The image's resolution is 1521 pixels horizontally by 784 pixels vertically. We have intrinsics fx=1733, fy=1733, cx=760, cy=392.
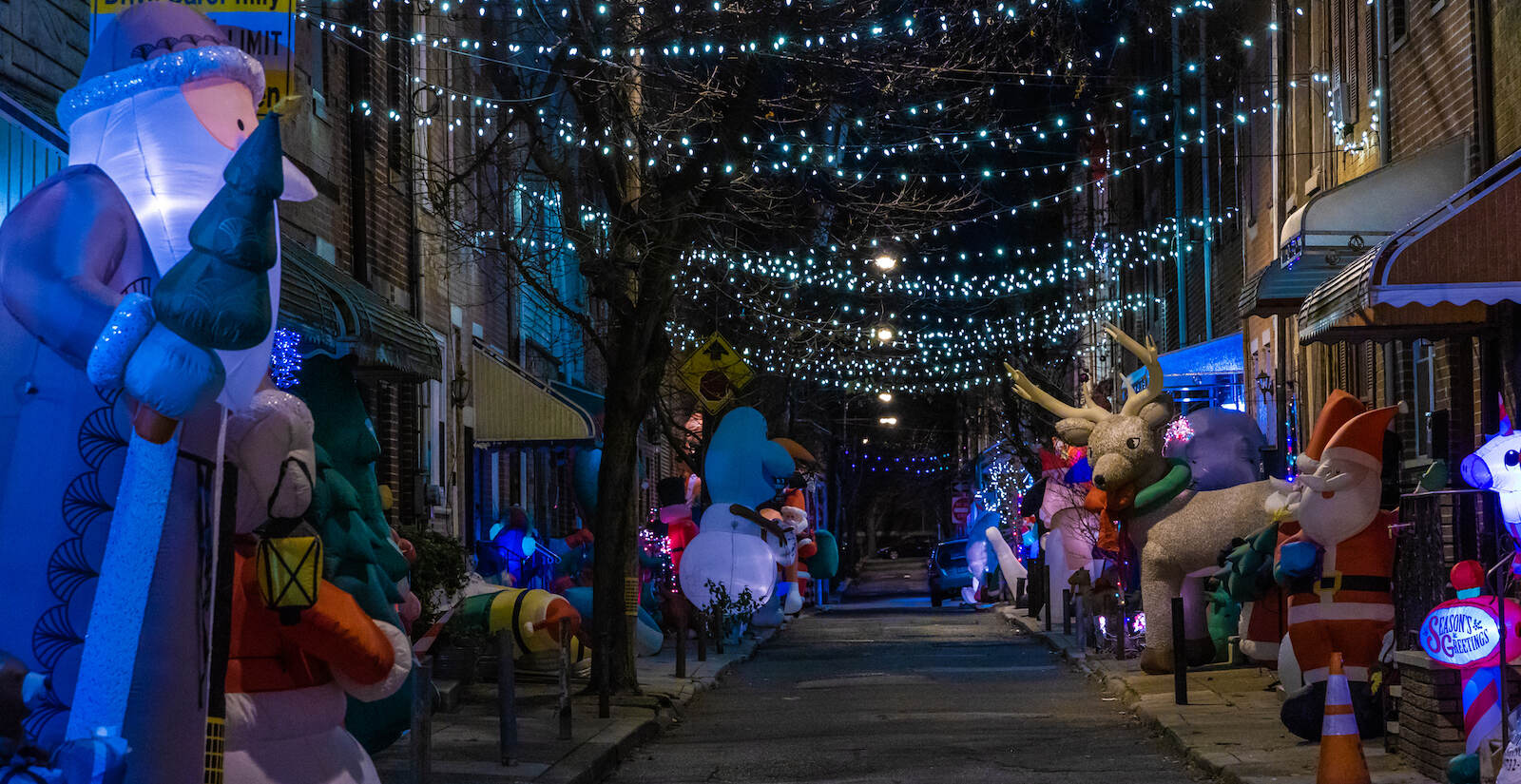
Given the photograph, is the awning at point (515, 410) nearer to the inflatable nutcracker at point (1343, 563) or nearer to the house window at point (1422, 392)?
the house window at point (1422, 392)

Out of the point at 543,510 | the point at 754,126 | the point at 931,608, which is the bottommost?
the point at 931,608

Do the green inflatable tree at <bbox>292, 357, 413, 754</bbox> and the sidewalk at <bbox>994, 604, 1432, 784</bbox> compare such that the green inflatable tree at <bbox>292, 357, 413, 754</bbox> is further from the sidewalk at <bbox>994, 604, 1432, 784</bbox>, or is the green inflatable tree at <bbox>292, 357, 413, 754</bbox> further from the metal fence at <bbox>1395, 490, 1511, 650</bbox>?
the metal fence at <bbox>1395, 490, 1511, 650</bbox>

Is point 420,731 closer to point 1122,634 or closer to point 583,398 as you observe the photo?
point 1122,634

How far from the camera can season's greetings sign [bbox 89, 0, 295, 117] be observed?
8.15 m

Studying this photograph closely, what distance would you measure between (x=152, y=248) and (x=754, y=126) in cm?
1221

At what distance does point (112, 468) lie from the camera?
14.7 feet

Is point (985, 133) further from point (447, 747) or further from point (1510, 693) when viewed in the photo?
point (1510, 693)

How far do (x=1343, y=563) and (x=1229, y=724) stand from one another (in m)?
2.33

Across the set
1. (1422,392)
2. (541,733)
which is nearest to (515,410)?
(541,733)

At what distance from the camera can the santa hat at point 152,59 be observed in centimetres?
490

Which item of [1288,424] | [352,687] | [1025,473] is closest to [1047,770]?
[352,687]

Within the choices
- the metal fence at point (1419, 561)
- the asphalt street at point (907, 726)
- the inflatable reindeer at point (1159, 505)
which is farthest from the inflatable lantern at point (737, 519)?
the metal fence at point (1419, 561)

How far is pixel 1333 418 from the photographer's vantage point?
1088 cm

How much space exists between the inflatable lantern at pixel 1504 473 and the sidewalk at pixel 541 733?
5.34 metres
